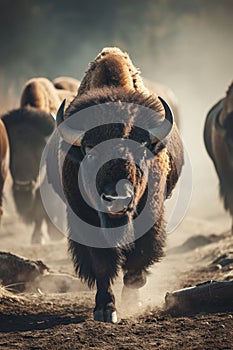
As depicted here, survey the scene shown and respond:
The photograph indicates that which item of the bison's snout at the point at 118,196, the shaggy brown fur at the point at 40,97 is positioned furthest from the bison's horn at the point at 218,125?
the bison's snout at the point at 118,196

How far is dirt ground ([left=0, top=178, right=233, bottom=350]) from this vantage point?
3865 millimetres

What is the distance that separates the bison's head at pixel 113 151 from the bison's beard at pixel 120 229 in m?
0.01

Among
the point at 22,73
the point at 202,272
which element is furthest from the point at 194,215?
the point at 22,73

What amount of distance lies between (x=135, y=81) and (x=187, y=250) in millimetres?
3199

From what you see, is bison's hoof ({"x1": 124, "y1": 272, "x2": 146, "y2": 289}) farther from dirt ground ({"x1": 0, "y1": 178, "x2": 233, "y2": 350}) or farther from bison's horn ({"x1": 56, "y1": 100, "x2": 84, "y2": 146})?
bison's horn ({"x1": 56, "y1": 100, "x2": 84, "y2": 146})

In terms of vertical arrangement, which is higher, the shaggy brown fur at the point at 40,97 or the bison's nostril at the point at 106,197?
the shaggy brown fur at the point at 40,97

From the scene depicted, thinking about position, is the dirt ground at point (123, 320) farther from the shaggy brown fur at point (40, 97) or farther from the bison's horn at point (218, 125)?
the shaggy brown fur at point (40, 97)

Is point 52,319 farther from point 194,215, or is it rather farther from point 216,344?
point 194,215

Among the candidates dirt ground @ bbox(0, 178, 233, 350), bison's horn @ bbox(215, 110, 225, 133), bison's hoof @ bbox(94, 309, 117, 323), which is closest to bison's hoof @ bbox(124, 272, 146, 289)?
dirt ground @ bbox(0, 178, 233, 350)

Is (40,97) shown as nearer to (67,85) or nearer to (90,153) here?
(67,85)

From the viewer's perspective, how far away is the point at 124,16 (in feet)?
Result: 114

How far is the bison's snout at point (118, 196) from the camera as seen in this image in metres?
A: 4.11

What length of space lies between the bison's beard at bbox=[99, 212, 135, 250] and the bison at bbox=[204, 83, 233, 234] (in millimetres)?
3684

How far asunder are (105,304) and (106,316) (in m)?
0.10
